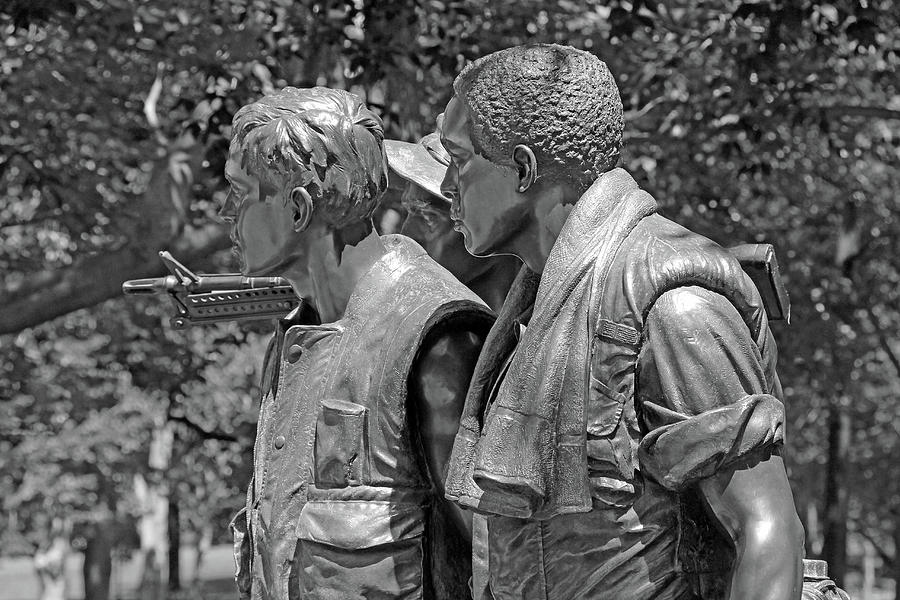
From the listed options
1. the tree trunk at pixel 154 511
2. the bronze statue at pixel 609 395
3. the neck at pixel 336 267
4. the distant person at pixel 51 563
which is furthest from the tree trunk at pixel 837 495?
the distant person at pixel 51 563

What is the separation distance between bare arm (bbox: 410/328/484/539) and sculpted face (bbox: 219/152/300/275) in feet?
1.40

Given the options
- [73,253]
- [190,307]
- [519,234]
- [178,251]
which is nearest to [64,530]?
[73,253]

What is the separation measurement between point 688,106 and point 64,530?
17786 mm

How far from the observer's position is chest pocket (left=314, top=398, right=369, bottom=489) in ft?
10.6

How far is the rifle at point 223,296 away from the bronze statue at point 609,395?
60.7 inches

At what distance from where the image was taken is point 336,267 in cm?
348

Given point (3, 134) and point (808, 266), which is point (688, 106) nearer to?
point (808, 266)

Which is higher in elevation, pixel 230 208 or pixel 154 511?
pixel 230 208

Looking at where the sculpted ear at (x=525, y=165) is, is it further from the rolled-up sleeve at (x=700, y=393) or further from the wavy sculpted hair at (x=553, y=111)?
the rolled-up sleeve at (x=700, y=393)

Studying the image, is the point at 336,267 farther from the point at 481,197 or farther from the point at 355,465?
the point at 481,197

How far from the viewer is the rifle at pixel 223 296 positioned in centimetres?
426

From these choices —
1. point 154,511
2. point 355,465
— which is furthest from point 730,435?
point 154,511

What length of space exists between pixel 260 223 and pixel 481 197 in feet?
2.52

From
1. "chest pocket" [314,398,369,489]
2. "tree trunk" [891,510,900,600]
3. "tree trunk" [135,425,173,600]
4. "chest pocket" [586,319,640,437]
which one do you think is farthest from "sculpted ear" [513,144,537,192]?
"tree trunk" [135,425,173,600]
